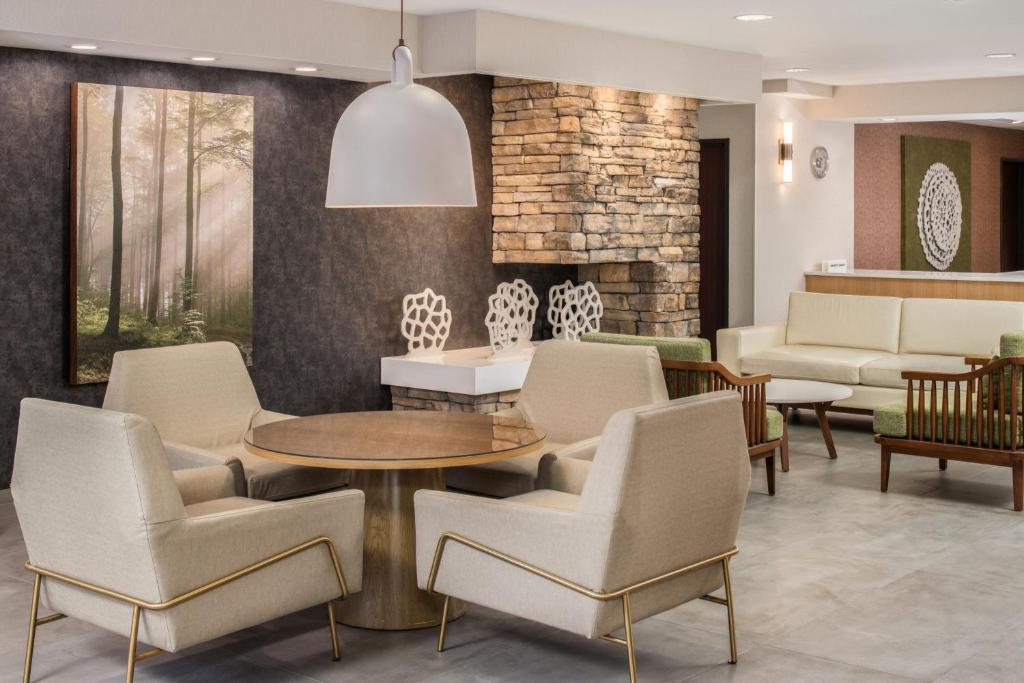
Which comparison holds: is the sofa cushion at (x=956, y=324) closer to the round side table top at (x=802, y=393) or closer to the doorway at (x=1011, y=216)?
the round side table top at (x=802, y=393)

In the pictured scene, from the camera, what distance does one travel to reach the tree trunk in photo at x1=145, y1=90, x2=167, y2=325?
21.1 ft

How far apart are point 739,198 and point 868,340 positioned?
1.79 m

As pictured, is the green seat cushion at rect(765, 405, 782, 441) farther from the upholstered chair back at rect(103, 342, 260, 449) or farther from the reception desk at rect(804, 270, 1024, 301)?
the reception desk at rect(804, 270, 1024, 301)

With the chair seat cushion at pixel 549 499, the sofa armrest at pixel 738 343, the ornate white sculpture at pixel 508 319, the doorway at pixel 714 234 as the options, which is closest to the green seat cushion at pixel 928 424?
the sofa armrest at pixel 738 343

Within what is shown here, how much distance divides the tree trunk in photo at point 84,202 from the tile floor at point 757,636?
140 centimetres

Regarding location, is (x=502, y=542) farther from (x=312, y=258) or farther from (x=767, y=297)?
(x=767, y=297)

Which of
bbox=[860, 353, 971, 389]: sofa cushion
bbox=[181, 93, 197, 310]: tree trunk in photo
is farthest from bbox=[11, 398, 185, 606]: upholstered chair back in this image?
bbox=[860, 353, 971, 389]: sofa cushion

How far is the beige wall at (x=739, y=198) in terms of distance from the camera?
32.5ft

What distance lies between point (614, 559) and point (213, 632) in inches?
46.4

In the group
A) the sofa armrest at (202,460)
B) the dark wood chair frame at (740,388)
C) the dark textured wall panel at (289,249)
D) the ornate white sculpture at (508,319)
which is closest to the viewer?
the sofa armrest at (202,460)

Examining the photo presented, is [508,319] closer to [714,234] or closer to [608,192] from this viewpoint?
[608,192]

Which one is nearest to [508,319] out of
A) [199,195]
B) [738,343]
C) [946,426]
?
[738,343]

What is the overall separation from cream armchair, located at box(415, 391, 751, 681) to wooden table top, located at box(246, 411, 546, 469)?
247mm

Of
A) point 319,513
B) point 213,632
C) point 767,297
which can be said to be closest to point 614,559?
point 319,513
